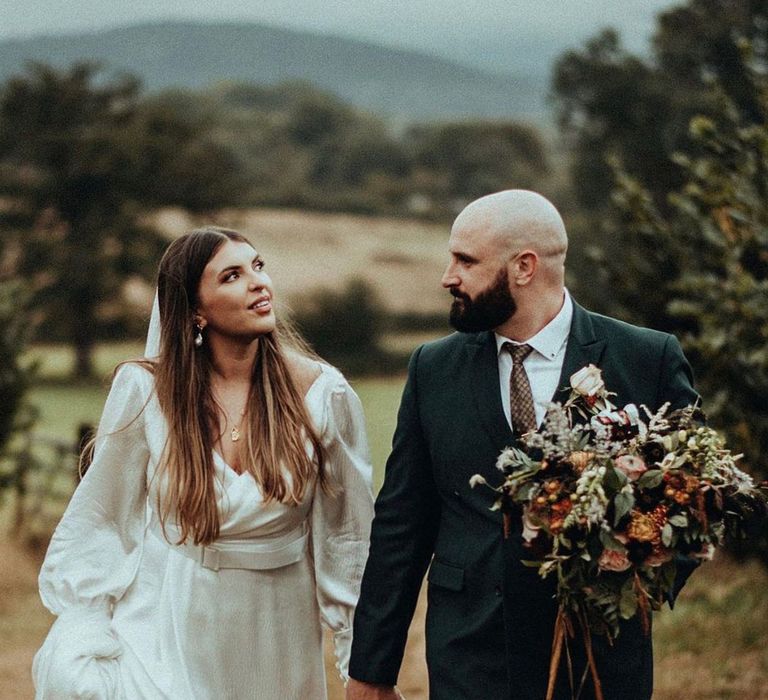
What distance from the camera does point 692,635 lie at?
1035 centimetres

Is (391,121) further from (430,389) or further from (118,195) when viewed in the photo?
(430,389)

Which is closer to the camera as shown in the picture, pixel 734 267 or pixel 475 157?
pixel 734 267

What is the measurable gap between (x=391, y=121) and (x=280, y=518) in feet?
142

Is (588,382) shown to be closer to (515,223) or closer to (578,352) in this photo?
(578,352)

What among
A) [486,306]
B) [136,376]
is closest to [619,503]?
[486,306]

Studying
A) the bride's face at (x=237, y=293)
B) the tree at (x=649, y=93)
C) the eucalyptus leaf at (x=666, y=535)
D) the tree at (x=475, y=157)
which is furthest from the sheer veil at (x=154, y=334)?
the tree at (x=475, y=157)

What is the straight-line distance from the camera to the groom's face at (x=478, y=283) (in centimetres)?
432

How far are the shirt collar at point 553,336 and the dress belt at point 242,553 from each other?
1097 mm

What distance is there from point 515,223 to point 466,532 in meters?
0.96

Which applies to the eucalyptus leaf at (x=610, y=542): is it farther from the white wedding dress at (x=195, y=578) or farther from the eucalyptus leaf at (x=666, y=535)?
the white wedding dress at (x=195, y=578)

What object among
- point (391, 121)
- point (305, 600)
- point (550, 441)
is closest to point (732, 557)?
point (305, 600)

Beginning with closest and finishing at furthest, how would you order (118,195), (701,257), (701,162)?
(701,162) < (701,257) < (118,195)

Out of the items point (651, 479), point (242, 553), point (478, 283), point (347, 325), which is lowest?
point (347, 325)

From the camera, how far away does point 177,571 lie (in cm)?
486
